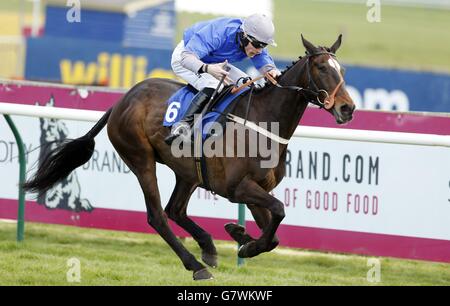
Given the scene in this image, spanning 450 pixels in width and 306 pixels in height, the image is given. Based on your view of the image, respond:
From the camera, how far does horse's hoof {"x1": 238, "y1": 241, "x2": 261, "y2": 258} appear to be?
19.7ft

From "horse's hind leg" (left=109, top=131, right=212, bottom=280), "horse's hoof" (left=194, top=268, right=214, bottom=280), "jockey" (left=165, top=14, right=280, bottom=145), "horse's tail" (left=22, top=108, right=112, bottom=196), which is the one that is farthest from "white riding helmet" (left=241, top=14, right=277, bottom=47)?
"horse's hoof" (left=194, top=268, right=214, bottom=280)

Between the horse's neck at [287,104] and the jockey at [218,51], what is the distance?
0.16 meters

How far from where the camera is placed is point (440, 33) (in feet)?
106

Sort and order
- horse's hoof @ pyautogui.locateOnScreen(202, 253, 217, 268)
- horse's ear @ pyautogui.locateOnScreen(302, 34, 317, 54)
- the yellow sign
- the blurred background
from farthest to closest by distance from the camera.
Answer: the yellow sign < the blurred background < horse's hoof @ pyautogui.locateOnScreen(202, 253, 217, 268) < horse's ear @ pyautogui.locateOnScreen(302, 34, 317, 54)

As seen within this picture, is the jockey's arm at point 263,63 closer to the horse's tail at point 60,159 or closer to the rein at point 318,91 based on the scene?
the rein at point 318,91

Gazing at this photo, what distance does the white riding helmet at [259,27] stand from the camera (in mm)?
5930

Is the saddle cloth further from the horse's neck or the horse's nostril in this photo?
the horse's nostril

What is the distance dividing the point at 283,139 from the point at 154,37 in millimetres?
13574

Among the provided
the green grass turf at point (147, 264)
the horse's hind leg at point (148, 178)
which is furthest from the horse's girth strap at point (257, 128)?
the green grass turf at point (147, 264)

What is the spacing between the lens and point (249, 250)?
604cm

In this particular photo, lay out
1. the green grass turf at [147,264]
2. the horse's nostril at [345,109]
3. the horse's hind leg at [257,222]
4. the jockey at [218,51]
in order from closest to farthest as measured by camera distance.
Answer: the horse's nostril at [345,109] → the jockey at [218,51] → the horse's hind leg at [257,222] → the green grass turf at [147,264]

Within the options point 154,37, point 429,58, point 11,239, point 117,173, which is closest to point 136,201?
point 117,173

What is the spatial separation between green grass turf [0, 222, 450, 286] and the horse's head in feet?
4.90

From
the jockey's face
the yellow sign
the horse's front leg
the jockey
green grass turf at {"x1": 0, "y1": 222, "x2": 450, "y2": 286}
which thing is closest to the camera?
the horse's front leg
